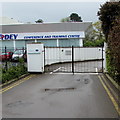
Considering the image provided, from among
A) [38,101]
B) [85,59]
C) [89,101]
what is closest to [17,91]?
[38,101]

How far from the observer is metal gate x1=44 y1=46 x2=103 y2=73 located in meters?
18.7

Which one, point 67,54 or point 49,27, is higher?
point 49,27

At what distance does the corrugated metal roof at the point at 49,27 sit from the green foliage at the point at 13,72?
886 inches

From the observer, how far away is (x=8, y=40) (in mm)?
38094

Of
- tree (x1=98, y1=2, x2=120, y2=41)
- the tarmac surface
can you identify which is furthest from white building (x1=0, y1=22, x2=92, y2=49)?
the tarmac surface

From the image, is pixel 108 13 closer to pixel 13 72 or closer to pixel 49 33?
pixel 13 72

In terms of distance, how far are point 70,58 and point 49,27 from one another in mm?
13526

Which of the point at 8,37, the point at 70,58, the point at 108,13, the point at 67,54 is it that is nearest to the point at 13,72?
the point at 108,13

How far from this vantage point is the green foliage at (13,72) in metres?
10.9

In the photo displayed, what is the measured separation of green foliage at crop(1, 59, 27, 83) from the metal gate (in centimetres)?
398

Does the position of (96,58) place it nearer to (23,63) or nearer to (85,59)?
(85,59)

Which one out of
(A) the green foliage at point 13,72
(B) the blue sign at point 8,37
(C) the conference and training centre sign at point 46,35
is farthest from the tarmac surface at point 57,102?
(B) the blue sign at point 8,37

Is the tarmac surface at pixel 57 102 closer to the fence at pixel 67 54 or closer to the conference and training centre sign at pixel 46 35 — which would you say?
the fence at pixel 67 54

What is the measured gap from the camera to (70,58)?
78.3ft
